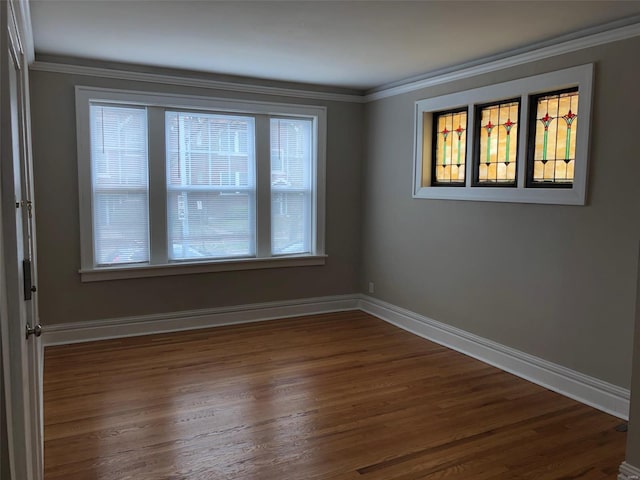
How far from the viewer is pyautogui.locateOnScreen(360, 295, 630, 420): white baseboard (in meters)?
3.36

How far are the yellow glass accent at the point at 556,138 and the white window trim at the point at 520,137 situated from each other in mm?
83

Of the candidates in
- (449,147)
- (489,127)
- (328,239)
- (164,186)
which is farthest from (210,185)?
(489,127)

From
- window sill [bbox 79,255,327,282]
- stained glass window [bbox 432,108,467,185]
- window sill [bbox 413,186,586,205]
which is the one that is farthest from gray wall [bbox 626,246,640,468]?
window sill [bbox 79,255,327,282]

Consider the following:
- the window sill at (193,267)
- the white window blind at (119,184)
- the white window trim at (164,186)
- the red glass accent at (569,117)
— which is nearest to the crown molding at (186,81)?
the white window trim at (164,186)

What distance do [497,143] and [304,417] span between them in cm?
266

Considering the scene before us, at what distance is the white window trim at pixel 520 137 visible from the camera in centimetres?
344

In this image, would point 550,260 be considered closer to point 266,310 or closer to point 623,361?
point 623,361

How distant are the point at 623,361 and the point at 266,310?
11.0 ft

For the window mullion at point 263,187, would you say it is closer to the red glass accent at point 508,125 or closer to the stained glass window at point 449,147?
the stained glass window at point 449,147

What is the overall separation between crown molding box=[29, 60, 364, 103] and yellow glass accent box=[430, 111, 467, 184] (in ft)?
4.04

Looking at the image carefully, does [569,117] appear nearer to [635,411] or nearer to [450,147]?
[450,147]

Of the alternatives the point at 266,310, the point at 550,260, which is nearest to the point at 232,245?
the point at 266,310

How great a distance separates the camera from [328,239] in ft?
19.0

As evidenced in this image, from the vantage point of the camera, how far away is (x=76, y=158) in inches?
177
